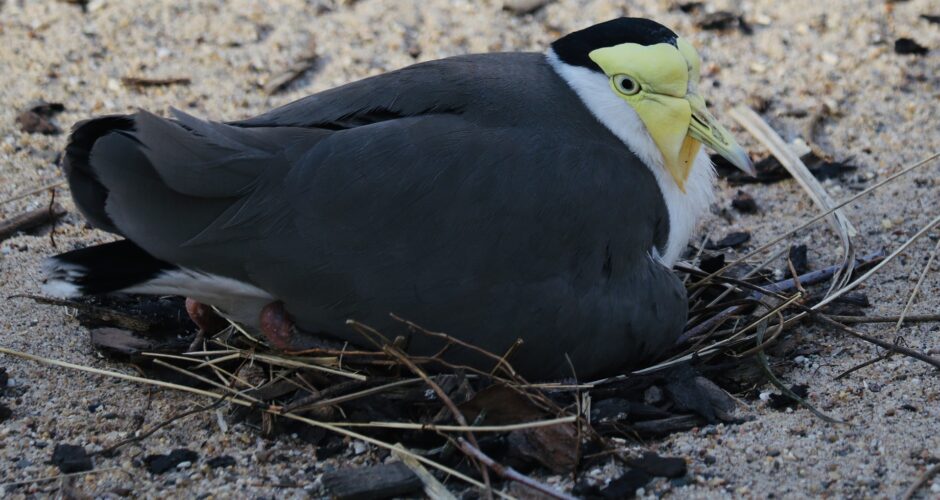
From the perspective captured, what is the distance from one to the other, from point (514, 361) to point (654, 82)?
1117 millimetres

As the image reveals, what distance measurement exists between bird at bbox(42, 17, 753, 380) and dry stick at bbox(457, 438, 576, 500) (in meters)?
0.35

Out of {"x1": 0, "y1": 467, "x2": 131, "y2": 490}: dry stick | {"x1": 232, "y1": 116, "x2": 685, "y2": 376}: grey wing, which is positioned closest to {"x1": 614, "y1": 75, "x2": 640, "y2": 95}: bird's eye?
{"x1": 232, "y1": 116, "x2": 685, "y2": 376}: grey wing

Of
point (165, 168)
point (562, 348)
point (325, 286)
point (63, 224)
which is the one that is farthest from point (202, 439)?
point (63, 224)

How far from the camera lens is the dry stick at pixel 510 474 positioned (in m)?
3.19

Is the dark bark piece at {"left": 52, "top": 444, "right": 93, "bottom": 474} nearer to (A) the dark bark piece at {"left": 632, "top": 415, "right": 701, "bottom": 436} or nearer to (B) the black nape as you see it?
(A) the dark bark piece at {"left": 632, "top": 415, "right": 701, "bottom": 436}

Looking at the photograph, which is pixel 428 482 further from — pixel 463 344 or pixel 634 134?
pixel 634 134

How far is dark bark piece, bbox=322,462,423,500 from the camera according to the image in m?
3.31

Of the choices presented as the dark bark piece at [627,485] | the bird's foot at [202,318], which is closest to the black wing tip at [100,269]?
the bird's foot at [202,318]

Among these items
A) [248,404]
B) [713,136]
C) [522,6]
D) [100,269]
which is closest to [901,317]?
[713,136]

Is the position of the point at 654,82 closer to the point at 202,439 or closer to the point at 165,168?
the point at 165,168

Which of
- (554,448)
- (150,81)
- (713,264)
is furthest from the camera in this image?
(150,81)

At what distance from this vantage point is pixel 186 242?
11.9 feet

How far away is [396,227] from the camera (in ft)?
11.9

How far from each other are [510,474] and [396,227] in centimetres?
85
